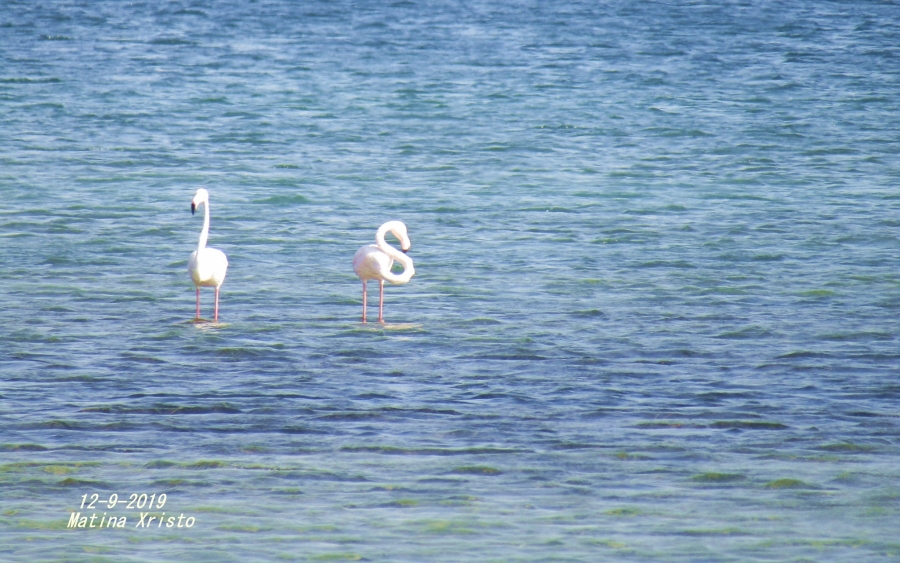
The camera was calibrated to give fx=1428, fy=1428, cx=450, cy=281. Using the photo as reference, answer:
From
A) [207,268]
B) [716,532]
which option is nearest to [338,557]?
[716,532]

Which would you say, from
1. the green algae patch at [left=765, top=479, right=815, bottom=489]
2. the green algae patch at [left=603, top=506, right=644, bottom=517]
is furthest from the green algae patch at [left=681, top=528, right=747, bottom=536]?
the green algae patch at [left=765, top=479, right=815, bottom=489]

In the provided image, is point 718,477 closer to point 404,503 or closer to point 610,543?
point 610,543

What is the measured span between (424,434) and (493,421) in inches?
22.3

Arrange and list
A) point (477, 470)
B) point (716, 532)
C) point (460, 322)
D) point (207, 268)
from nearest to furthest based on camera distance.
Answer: point (716, 532), point (477, 470), point (207, 268), point (460, 322)

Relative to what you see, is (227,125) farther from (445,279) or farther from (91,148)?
(445,279)

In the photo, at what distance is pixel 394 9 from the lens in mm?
47594

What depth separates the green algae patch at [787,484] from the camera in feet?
28.8

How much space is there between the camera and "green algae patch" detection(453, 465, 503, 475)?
8984mm

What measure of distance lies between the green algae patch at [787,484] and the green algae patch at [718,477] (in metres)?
0.19

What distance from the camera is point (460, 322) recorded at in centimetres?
1327

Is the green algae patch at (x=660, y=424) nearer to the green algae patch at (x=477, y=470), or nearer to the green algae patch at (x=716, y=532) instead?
the green algae patch at (x=477, y=470)

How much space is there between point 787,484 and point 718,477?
16.6 inches

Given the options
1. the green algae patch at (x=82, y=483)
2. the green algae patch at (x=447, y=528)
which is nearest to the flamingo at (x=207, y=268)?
the green algae patch at (x=82, y=483)

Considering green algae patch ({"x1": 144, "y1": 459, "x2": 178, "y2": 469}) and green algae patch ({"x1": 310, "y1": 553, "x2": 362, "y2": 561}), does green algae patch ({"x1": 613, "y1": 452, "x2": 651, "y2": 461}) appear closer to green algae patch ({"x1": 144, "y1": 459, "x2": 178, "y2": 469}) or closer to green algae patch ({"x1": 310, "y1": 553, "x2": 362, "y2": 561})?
green algae patch ({"x1": 310, "y1": 553, "x2": 362, "y2": 561})
